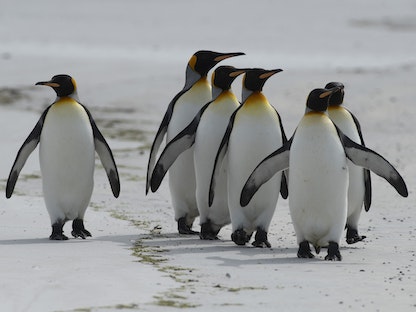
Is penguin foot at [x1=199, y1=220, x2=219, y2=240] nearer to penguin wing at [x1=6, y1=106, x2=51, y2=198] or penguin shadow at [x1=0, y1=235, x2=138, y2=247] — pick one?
penguin shadow at [x1=0, y1=235, x2=138, y2=247]

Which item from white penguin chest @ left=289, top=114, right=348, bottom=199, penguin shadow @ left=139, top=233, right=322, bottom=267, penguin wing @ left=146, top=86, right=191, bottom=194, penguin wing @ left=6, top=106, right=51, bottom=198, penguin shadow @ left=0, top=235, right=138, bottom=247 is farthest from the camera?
penguin wing @ left=146, top=86, right=191, bottom=194

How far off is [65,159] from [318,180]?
1778mm

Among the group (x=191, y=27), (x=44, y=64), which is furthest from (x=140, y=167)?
(x=191, y=27)

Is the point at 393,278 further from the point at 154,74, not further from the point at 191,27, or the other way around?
the point at 191,27

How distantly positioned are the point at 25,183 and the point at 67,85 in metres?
2.66

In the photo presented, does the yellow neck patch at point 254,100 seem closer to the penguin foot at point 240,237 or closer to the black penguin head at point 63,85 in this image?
the penguin foot at point 240,237

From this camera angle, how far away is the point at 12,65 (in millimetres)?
23422

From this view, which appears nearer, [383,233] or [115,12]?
[383,233]

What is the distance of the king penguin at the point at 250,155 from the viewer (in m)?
7.25

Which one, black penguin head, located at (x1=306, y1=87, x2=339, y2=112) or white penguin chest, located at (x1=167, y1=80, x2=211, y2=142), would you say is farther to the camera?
white penguin chest, located at (x1=167, y1=80, x2=211, y2=142)

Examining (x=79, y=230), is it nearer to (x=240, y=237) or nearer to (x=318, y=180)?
(x=240, y=237)

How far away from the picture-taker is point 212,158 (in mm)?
7703

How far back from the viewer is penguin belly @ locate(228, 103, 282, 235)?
725 cm

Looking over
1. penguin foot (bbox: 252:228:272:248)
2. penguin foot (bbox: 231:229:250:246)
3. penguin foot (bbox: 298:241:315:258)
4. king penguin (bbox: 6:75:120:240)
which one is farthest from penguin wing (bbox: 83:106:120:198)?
penguin foot (bbox: 298:241:315:258)
